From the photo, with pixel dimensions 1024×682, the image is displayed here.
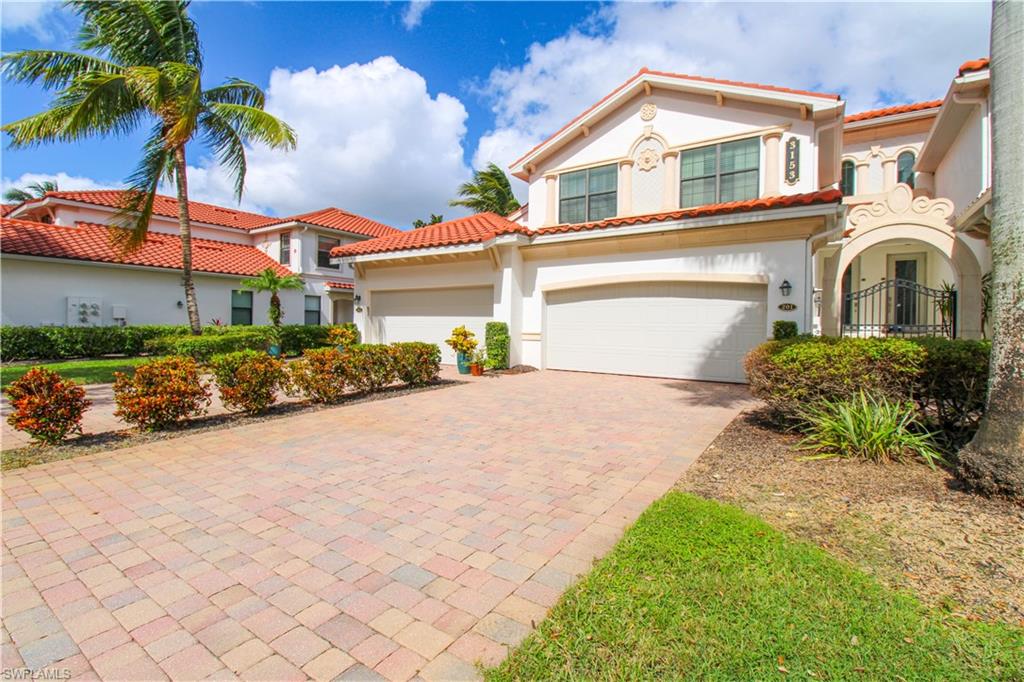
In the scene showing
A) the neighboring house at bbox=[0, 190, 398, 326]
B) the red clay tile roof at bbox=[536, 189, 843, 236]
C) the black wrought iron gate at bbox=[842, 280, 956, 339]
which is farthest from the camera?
the neighboring house at bbox=[0, 190, 398, 326]

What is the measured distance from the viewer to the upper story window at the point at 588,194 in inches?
565

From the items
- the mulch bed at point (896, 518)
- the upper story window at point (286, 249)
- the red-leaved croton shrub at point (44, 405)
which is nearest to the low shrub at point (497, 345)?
the mulch bed at point (896, 518)

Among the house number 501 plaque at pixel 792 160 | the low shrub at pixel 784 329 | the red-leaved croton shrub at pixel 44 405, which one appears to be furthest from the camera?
the house number 501 plaque at pixel 792 160

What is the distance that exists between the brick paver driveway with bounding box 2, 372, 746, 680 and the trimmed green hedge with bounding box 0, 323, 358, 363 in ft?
43.5

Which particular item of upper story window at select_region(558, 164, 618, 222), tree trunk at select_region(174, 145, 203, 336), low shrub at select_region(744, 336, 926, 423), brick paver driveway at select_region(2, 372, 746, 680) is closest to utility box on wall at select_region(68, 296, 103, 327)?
tree trunk at select_region(174, 145, 203, 336)

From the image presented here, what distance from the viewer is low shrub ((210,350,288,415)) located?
7.75 metres

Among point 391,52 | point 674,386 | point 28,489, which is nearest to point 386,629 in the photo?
point 28,489

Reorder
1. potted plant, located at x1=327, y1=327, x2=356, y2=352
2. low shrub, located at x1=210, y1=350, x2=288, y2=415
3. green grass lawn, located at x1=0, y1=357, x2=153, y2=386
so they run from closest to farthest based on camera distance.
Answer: low shrub, located at x1=210, y1=350, x2=288, y2=415 < green grass lawn, located at x1=0, y1=357, x2=153, y2=386 < potted plant, located at x1=327, y1=327, x2=356, y2=352

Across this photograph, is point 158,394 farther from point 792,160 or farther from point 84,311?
point 84,311

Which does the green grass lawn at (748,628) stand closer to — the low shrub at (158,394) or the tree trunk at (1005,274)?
the tree trunk at (1005,274)

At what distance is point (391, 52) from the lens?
12766 millimetres

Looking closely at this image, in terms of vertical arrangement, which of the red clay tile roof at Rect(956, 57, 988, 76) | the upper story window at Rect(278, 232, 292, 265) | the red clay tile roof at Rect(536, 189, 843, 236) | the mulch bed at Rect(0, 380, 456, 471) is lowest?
the mulch bed at Rect(0, 380, 456, 471)

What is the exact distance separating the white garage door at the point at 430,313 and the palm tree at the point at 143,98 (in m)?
5.77

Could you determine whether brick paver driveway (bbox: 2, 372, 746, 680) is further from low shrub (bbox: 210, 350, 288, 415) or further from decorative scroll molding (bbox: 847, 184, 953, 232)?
decorative scroll molding (bbox: 847, 184, 953, 232)
